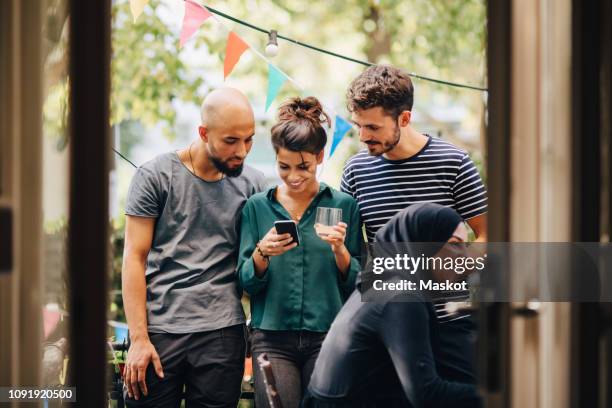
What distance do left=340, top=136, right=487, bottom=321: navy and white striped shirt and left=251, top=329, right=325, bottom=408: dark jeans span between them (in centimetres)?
41

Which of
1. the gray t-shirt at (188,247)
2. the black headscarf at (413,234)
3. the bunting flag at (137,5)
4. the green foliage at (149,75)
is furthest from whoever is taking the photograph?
the green foliage at (149,75)

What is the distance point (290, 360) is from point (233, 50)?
1.08m

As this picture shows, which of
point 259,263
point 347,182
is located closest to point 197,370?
point 259,263

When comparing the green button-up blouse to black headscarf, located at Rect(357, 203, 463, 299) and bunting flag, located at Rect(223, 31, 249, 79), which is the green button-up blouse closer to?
black headscarf, located at Rect(357, 203, 463, 299)

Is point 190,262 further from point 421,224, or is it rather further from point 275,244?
point 421,224

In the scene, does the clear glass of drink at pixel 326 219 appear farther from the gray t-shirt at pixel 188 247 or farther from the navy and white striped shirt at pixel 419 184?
the gray t-shirt at pixel 188 247

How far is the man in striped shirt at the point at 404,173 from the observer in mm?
2439

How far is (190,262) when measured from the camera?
2.51 m

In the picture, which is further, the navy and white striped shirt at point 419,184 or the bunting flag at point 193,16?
the bunting flag at point 193,16

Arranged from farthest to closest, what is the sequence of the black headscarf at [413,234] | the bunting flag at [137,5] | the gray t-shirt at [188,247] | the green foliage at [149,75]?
the green foliage at [149,75] → the bunting flag at [137,5] → the gray t-shirt at [188,247] → the black headscarf at [413,234]

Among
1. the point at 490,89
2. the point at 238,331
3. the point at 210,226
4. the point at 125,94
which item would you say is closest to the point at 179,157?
the point at 210,226

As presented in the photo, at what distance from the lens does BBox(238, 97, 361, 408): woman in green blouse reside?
2477mm

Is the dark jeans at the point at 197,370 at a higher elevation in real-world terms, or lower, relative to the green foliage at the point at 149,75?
lower

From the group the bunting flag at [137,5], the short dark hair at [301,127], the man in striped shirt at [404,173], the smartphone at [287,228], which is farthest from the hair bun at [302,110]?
the bunting flag at [137,5]
